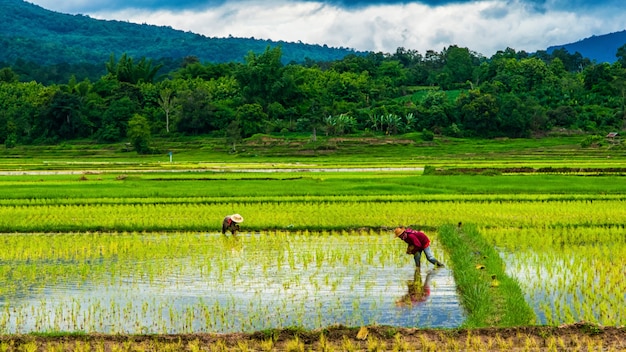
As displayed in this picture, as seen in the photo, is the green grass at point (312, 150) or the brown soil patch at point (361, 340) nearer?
the brown soil patch at point (361, 340)

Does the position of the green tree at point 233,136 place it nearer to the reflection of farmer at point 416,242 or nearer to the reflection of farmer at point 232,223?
the reflection of farmer at point 232,223

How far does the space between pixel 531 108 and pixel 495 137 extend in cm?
372

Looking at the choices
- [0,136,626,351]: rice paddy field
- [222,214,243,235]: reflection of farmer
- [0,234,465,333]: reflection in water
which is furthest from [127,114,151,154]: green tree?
[0,234,465,333]: reflection in water

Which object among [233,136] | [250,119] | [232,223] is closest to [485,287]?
[232,223]

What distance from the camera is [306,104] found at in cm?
6762

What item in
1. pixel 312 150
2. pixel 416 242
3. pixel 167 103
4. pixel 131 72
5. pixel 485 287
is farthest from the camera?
pixel 131 72

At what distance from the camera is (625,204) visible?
56.1 ft

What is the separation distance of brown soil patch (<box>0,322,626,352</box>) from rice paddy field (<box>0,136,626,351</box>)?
2 cm

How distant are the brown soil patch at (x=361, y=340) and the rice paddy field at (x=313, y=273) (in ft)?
0.06

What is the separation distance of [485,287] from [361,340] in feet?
7.80

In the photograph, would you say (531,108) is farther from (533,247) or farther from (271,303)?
(271,303)

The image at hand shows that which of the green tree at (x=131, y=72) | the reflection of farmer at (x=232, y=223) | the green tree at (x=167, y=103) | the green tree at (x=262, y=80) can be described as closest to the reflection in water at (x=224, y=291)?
the reflection of farmer at (x=232, y=223)

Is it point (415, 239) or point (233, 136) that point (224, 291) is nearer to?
point (415, 239)

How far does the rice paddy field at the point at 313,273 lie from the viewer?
676 cm
